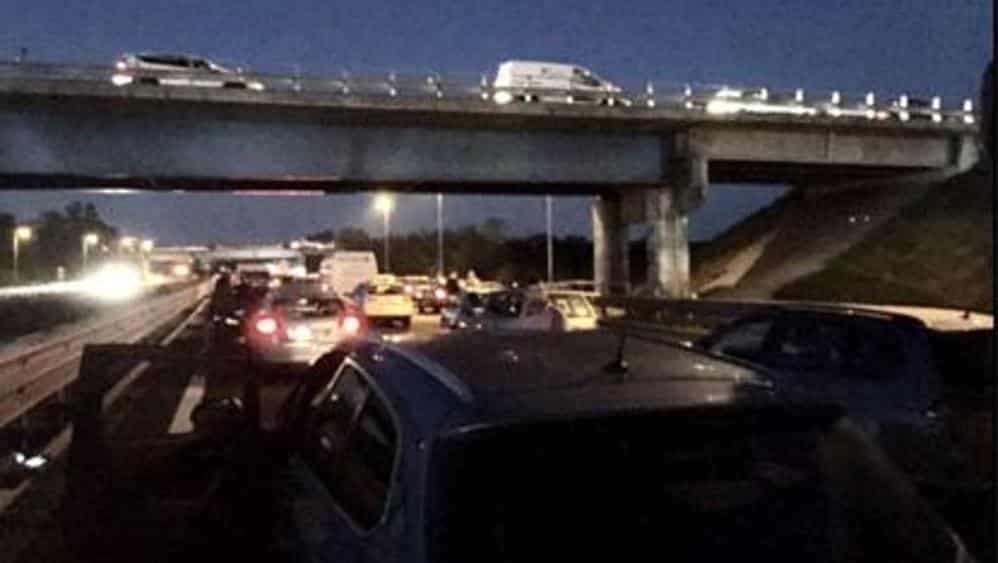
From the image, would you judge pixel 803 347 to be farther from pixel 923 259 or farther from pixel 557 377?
pixel 923 259

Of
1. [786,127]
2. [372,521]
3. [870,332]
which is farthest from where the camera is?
[786,127]

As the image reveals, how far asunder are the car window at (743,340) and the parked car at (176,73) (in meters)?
39.4

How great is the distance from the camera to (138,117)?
50.9 meters

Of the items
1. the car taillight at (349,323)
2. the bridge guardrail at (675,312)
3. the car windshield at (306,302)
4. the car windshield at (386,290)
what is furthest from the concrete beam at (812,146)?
the car taillight at (349,323)

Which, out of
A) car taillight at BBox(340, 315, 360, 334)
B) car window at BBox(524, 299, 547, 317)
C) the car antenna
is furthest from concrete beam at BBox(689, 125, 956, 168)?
the car antenna

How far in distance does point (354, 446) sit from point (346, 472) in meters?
0.09

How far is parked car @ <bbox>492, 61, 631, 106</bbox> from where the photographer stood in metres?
56.6

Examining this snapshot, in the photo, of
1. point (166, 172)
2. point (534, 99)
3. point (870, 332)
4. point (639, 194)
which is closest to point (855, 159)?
point (639, 194)

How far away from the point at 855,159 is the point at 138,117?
97.0 ft

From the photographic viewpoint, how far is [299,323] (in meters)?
26.2

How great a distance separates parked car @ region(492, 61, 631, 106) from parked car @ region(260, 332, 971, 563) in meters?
51.5

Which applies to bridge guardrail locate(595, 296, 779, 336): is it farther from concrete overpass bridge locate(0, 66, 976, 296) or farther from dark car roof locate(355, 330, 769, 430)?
dark car roof locate(355, 330, 769, 430)

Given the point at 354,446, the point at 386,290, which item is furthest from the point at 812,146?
the point at 354,446

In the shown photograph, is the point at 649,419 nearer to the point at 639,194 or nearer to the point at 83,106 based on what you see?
the point at 83,106
